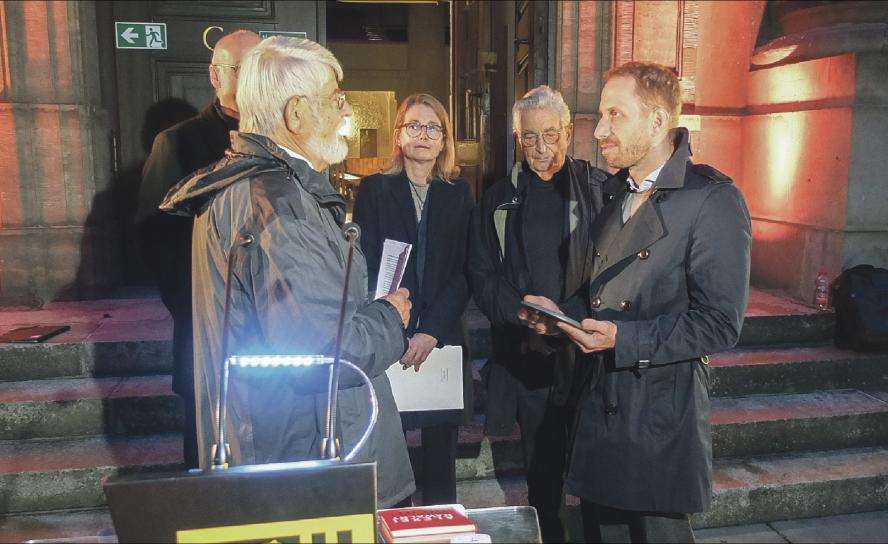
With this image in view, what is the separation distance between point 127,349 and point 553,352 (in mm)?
2897

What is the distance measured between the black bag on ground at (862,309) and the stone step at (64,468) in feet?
14.5

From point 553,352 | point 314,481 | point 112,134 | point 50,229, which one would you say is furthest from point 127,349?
point 314,481

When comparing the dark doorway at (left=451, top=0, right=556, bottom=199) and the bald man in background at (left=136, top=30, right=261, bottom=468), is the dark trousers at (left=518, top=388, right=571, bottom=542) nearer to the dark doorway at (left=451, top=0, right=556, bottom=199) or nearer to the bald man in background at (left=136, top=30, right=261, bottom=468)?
→ the bald man in background at (left=136, top=30, right=261, bottom=468)

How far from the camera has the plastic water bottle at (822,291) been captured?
5.45m

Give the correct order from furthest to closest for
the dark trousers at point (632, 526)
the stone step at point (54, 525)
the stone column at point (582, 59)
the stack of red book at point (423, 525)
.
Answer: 1. the stone column at point (582, 59)
2. the stone step at point (54, 525)
3. the dark trousers at point (632, 526)
4. the stack of red book at point (423, 525)

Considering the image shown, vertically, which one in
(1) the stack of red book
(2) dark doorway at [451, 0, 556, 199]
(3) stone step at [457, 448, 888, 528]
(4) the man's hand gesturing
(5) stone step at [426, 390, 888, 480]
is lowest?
(3) stone step at [457, 448, 888, 528]

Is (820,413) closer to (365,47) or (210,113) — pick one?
(210,113)

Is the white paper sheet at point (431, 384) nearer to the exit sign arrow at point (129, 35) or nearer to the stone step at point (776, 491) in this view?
the stone step at point (776, 491)

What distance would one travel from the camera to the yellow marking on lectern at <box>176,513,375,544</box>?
1389 mm

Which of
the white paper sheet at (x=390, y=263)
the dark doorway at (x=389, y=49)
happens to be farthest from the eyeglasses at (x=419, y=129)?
the dark doorway at (x=389, y=49)

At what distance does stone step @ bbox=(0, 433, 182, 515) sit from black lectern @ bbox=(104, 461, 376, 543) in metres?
2.51

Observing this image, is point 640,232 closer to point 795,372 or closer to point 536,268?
point 536,268

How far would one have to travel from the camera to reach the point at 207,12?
6.11m

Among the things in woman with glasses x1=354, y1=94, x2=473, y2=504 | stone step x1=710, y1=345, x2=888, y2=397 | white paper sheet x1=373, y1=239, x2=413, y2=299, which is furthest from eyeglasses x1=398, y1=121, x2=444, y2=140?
stone step x1=710, y1=345, x2=888, y2=397
